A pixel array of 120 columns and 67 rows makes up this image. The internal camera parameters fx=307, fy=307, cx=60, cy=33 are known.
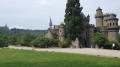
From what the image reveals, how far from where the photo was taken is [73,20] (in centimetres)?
6900

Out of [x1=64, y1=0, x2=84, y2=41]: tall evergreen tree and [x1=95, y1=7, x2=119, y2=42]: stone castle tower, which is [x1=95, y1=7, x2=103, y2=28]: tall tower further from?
[x1=64, y1=0, x2=84, y2=41]: tall evergreen tree

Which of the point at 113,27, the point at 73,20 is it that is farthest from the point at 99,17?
the point at 73,20

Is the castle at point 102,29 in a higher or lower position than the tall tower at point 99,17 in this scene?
lower

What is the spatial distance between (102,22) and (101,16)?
2.02 metres

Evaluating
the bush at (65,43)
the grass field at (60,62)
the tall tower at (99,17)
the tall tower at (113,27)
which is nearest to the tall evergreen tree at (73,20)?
the bush at (65,43)

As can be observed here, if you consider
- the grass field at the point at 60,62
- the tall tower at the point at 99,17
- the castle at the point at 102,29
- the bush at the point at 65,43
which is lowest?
the grass field at the point at 60,62

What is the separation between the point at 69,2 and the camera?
71.8 meters

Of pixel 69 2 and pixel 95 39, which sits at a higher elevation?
pixel 69 2

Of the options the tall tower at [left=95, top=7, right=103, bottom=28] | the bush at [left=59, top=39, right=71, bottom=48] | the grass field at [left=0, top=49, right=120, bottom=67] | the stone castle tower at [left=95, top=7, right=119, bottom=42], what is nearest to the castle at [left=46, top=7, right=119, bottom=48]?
the stone castle tower at [left=95, top=7, right=119, bottom=42]

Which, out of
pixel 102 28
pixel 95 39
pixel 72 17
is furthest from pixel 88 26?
pixel 72 17

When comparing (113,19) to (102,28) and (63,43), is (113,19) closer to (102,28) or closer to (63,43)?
(102,28)

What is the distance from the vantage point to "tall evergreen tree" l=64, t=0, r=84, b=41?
225ft

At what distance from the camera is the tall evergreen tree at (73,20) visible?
68.7m

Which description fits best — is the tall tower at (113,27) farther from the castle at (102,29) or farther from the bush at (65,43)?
the bush at (65,43)
